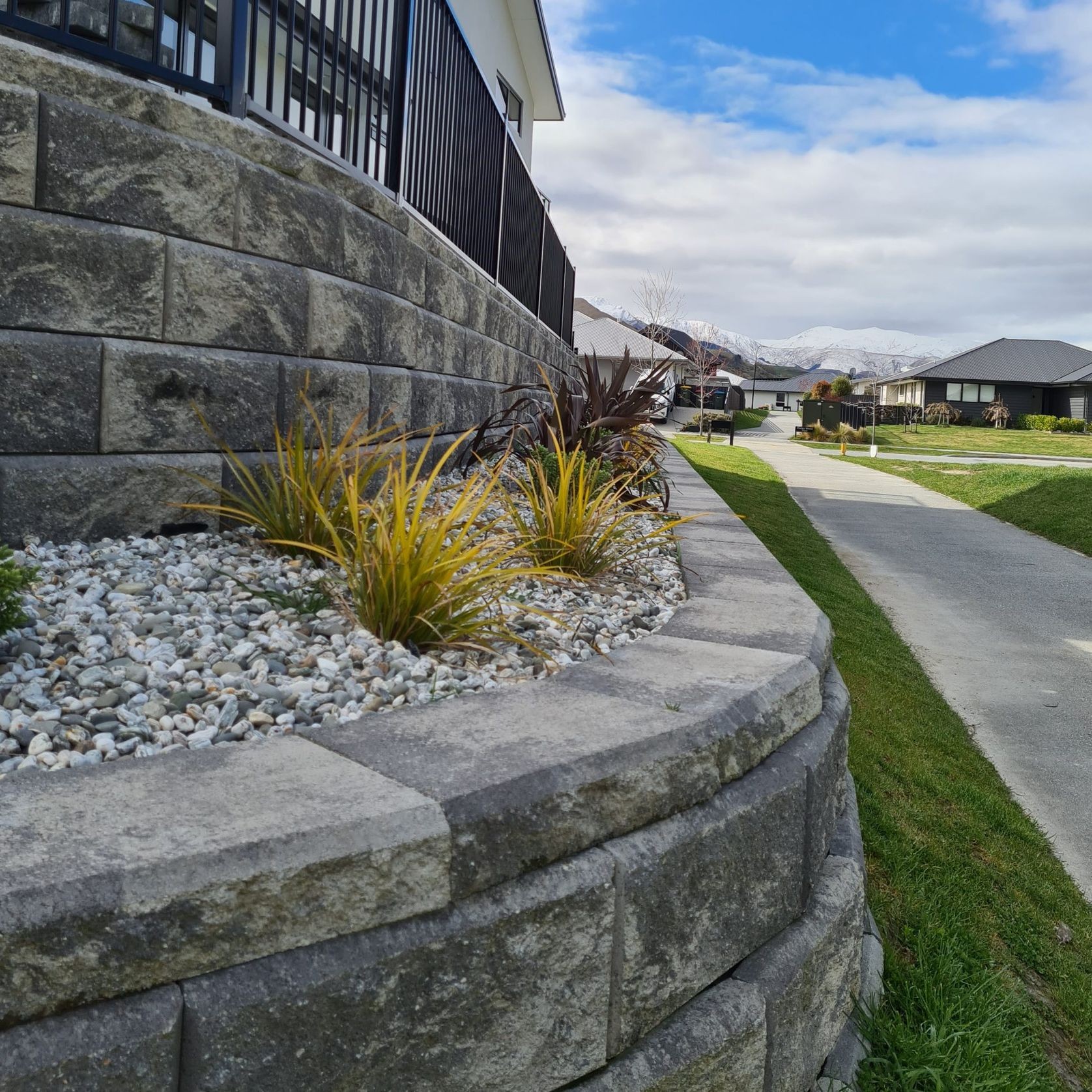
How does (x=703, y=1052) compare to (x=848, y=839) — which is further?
(x=848, y=839)

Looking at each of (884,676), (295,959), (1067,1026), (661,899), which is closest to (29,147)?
(295,959)

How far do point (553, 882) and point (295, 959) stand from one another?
1.51 ft

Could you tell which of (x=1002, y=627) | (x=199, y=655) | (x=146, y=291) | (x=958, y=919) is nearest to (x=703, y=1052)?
(x=199, y=655)

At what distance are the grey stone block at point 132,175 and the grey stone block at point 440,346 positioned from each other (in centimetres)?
159

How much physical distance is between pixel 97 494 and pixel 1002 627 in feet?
19.1

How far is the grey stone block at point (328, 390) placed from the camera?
3.48m

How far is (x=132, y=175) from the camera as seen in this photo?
2.88 meters

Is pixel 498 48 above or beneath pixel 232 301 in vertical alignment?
above

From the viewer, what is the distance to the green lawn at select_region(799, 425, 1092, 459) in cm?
2762

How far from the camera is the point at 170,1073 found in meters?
1.28

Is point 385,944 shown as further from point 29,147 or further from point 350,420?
point 350,420

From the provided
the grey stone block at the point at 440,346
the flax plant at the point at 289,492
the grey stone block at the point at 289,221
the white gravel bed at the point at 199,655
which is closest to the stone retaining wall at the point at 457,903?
the white gravel bed at the point at 199,655

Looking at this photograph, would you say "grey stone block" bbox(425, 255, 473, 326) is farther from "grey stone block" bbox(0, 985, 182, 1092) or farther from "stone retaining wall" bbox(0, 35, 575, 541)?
"grey stone block" bbox(0, 985, 182, 1092)

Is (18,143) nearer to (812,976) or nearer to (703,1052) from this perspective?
(703,1052)
